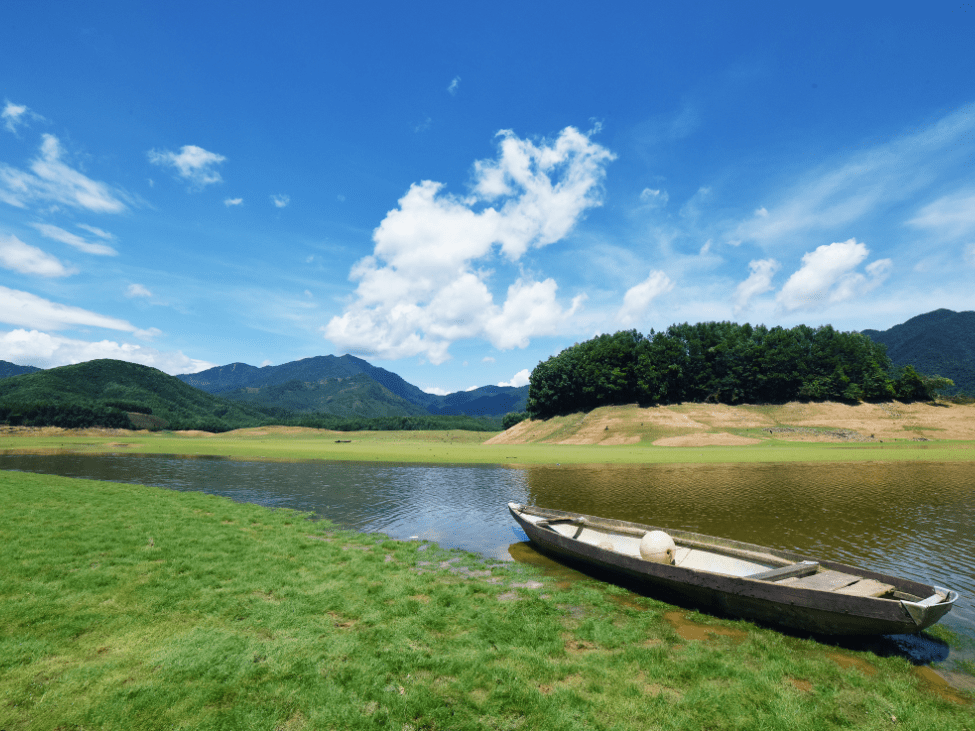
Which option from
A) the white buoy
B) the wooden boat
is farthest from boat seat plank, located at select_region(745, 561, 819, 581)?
the white buoy

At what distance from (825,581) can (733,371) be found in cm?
11790

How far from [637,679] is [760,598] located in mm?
4951

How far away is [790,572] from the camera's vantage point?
12352mm

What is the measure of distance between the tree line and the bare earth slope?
6.43 metres

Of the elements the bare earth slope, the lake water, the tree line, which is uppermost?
the tree line

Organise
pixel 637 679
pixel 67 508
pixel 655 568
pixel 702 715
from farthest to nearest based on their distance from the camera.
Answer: pixel 67 508, pixel 655 568, pixel 637 679, pixel 702 715

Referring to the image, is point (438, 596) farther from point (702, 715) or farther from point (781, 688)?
point (781, 688)

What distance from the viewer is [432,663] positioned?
8.77 m

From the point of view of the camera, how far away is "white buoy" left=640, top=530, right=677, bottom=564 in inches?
558

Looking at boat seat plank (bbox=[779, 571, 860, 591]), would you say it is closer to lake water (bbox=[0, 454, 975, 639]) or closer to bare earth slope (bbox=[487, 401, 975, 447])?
lake water (bbox=[0, 454, 975, 639])

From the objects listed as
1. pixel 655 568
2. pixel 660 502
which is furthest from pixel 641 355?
pixel 655 568

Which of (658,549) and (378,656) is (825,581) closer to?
(658,549)

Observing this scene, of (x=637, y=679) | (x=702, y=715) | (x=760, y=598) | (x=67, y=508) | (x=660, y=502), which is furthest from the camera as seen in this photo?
(x=660, y=502)

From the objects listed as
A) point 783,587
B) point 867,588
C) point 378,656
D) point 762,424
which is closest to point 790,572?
point 867,588
